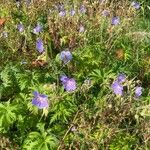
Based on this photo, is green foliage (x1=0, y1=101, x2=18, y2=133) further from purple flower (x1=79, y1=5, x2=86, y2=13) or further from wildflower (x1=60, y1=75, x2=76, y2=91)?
purple flower (x1=79, y1=5, x2=86, y2=13)

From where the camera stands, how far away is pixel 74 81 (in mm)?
3246

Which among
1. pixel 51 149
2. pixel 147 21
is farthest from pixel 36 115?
pixel 147 21

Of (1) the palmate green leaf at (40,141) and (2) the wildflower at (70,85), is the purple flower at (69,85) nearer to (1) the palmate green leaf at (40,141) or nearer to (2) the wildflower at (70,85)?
(2) the wildflower at (70,85)

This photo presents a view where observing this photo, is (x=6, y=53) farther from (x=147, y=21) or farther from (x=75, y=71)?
(x=147, y=21)

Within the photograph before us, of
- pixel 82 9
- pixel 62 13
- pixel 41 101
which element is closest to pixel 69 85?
pixel 41 101

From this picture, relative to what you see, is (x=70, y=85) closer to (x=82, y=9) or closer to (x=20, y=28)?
(x=20, y=28)

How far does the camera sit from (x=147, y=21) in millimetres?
5664

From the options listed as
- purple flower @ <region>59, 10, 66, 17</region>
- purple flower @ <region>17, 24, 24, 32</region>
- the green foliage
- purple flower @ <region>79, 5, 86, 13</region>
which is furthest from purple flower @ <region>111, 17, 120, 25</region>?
the green foliage

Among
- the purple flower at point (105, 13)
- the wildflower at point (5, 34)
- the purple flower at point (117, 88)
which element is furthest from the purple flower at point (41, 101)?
the purple flower at point (105, 13)

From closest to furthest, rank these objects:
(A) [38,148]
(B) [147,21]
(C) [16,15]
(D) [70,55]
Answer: (A) [38,148] → (D) [70,55] → (C) [16,15] → (B) [147,21]

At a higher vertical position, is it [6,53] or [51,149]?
[6,53]

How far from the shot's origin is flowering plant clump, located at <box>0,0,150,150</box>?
10.4 ft

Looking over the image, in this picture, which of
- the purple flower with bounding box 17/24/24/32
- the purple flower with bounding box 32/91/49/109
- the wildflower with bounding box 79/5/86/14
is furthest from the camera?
the wildflower with bounding box 79/5/86/14

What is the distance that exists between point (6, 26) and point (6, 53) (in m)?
0.53
